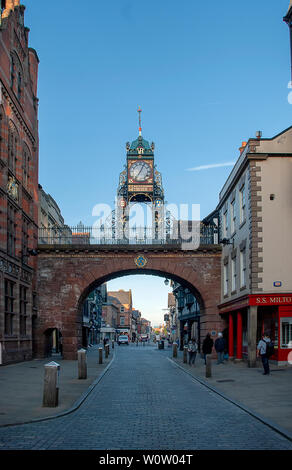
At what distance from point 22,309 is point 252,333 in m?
12.6

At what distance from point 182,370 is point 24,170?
47.6 ft

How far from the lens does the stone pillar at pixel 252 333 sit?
82.7ft

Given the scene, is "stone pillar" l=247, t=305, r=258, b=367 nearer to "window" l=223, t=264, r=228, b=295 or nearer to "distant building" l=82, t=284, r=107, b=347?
"window" l=223, t=264, r=228, b=295

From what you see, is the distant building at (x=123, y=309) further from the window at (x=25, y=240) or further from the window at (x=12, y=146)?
the window at (x=12, y=146)

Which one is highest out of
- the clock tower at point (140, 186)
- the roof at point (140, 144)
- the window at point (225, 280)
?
the roof at point (140, 144)

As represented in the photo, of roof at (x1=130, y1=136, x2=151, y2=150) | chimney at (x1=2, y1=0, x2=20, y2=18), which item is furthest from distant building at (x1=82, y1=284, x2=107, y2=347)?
chimney at (x1=2, y1=0, x2=20, y2=18)

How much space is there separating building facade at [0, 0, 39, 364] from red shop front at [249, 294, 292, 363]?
1170 centimetres

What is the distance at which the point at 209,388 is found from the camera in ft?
57.5

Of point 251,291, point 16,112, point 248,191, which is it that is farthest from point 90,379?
point 16,112

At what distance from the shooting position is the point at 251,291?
82.5 feet

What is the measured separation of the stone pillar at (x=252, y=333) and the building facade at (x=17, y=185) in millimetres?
11044

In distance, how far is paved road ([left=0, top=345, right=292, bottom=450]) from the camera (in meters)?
8.63

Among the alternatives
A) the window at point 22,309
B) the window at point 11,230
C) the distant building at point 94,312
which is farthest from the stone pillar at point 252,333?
the distant building at point 94,312
